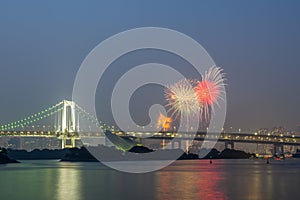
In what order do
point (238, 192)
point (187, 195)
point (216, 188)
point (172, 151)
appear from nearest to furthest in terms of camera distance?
1. point (187, 195)
2. point (238, 192)
3. point (216, 188)
4. point (172, 151)

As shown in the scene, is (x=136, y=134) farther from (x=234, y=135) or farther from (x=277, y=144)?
(x=277, y=144)

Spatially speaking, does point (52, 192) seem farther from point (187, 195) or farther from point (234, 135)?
point (234, 135)

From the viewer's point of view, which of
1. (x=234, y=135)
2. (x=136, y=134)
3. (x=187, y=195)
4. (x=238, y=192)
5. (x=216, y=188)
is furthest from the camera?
(x=234, y=135)

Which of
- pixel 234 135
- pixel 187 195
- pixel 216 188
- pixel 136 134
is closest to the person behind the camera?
pixel 187 195

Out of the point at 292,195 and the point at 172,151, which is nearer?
the point at 292,195

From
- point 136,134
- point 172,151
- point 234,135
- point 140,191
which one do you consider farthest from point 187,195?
point 172,151

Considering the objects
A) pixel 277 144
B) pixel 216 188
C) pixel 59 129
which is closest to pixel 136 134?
pixel 59 129

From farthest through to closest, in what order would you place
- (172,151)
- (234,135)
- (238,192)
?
(172,151) < (234,135) < (238,192)

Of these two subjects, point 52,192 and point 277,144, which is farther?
point 277,144
